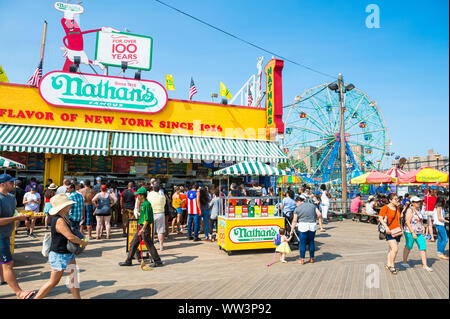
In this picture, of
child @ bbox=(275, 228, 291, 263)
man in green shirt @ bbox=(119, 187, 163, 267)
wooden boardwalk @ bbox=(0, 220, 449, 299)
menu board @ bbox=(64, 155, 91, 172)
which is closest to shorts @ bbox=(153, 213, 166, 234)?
wooden boardwalk @ bbox=(0, 220, 449, 299)

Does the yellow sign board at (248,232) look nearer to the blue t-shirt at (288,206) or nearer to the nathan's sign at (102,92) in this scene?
the blue t-shirt at (288,206)

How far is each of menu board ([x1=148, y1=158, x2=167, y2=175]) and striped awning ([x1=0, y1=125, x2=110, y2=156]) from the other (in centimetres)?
246

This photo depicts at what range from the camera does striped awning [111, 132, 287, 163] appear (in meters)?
12.2

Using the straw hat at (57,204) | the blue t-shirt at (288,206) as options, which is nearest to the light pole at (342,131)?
the blue t-shirt at (288,206)

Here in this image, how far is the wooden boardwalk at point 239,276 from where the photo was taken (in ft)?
15.8

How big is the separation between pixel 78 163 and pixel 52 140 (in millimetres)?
1785

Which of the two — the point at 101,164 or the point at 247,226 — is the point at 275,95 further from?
the point at 101,164

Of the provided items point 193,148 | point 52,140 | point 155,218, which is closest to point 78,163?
point 52,140

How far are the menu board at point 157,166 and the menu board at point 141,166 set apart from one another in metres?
0.18

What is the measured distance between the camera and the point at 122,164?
44.6 ft
